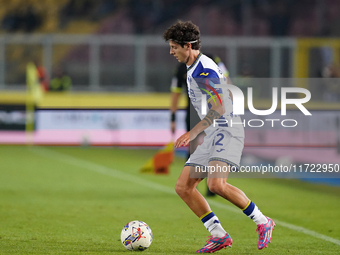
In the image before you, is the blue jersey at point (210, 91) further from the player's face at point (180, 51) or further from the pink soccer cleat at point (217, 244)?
the pink soccer cleat at point (217, 244)

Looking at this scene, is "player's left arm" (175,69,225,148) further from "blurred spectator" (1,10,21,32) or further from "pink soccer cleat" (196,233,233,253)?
"blurred spectator" (1,10,21,32)

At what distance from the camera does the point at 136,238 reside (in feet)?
18.3

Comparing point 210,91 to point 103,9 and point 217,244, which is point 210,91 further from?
point 103,9

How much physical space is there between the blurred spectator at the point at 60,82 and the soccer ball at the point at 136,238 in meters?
16.1

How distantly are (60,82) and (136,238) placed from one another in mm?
16303

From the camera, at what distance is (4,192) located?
968cm

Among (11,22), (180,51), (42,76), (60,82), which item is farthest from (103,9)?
(180,51)

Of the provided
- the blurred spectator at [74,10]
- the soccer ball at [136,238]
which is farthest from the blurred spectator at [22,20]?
the soccer ball at [136,238]

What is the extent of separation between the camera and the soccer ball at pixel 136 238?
558 centimetres

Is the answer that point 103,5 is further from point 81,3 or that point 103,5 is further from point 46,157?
point 46,157

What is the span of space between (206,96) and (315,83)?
15.1m

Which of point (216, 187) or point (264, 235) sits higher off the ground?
point (216, 187)

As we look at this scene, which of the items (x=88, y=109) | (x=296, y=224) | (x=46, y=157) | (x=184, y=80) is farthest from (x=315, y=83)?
(x=296, y=224)

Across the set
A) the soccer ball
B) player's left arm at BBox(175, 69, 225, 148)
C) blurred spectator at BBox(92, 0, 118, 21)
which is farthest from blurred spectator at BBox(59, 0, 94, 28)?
player's left arm at BBox(175, 69, 225, 148)
